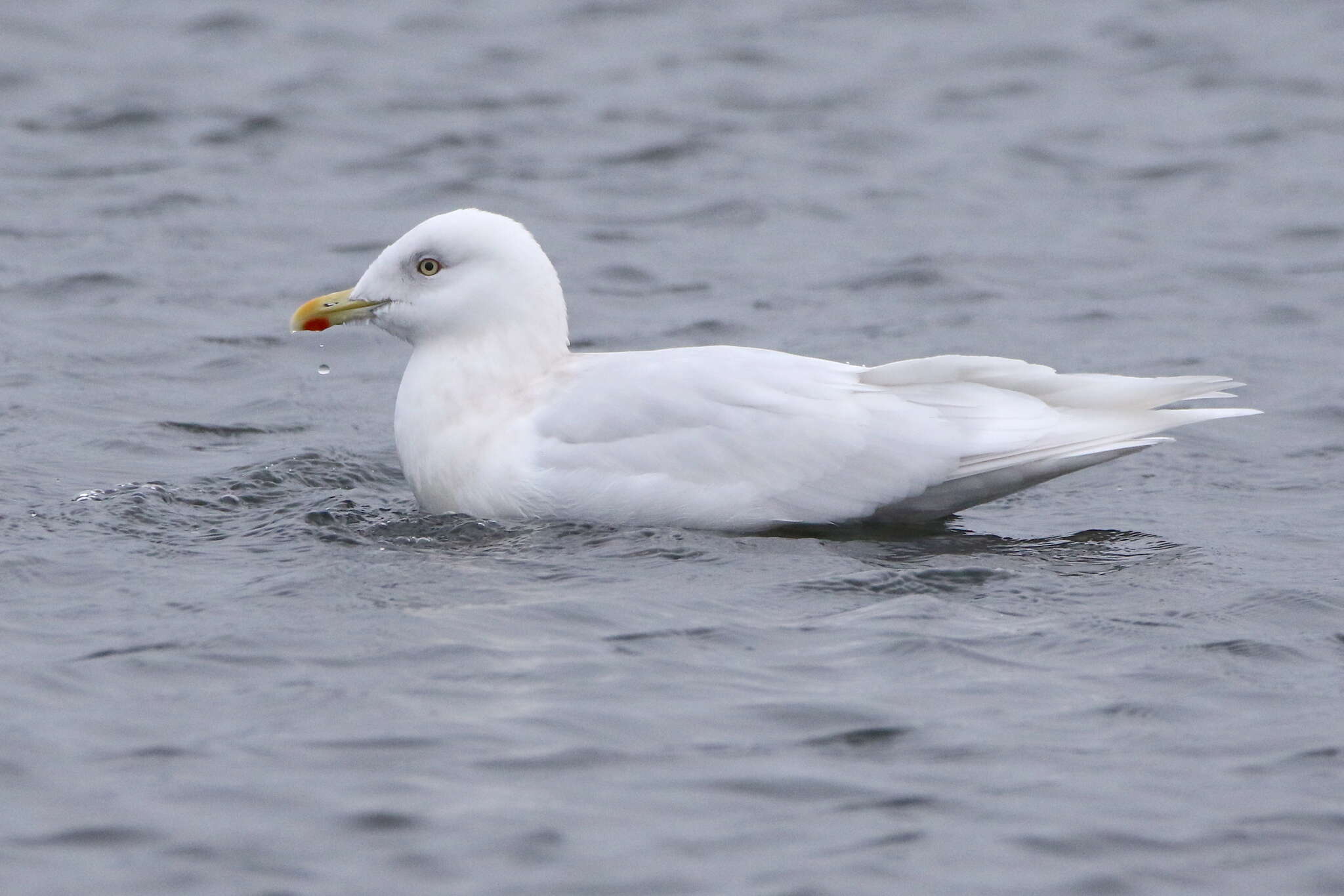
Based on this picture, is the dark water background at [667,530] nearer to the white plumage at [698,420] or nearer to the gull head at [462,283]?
the white plumage at [698,420]

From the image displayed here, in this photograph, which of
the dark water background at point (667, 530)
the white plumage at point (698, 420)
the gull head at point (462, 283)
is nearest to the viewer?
the dark water background at point (667, 530)

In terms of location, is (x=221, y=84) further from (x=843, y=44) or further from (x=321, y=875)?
(x=321, y=875)

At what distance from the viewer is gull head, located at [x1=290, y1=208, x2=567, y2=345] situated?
7684 mm

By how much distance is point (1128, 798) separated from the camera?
5.23 meters

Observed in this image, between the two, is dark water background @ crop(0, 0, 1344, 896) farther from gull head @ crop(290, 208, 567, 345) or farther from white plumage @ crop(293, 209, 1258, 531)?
gull head @ crop(290, 208, 567, 345)

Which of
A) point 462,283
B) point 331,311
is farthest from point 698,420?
point 331,311

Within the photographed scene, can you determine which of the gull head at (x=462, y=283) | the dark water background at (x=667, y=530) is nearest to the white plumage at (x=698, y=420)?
the gull head at (x=462, y=283)

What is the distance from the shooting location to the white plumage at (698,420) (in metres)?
7.27

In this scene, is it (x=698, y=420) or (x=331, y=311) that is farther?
(x=331, y=311)

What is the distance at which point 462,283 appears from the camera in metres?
7.69

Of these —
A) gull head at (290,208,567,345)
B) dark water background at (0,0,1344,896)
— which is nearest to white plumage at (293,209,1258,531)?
gull head at (290,208,567,345)

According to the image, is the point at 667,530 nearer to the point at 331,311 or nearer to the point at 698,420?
the point at 698,420

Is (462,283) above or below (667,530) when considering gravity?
above

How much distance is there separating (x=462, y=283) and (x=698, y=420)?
1094mm
